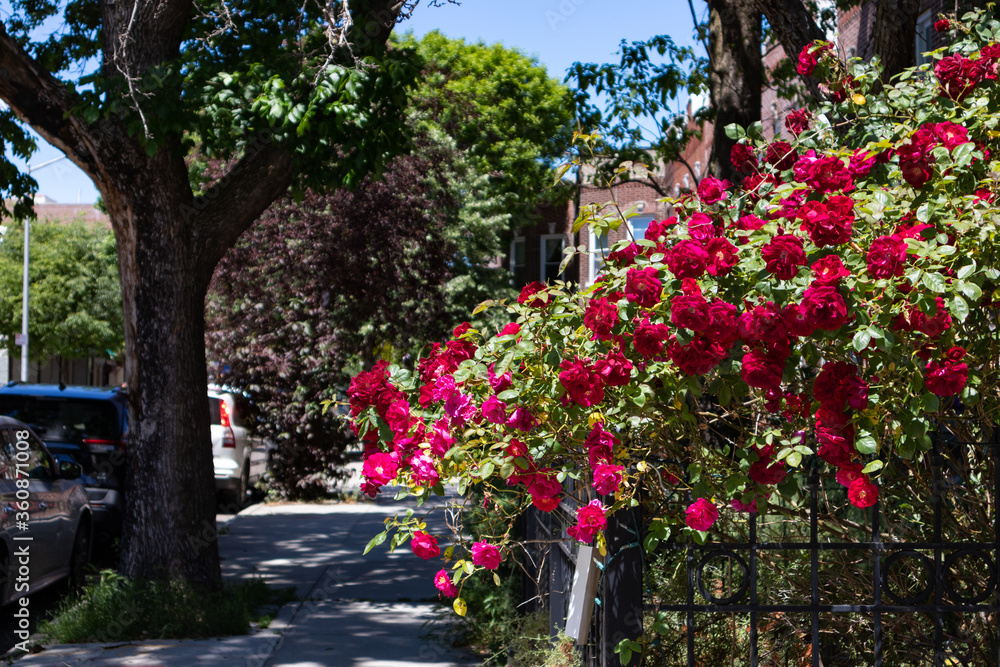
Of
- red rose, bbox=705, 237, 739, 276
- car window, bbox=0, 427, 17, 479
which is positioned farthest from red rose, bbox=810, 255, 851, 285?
car window, bbox=0, 427, 17, 479

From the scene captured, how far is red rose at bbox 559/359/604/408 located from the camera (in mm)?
2785

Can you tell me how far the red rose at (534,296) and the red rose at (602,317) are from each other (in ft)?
0.99

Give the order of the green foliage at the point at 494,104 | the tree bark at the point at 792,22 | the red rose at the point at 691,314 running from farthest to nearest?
1. the green foliage at the point at 494,104
2. the tree bark at the point at 792,22
3. the red rose at the point at 691,314

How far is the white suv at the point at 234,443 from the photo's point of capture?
43.0 feet

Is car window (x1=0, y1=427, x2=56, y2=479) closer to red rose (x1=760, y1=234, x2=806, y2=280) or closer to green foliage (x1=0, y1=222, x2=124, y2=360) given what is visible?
red rose (x1=760, y1=234, x2=806, y2=280)

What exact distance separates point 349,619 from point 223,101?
13.5 ft

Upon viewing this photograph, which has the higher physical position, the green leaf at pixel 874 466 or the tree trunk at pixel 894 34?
the tree trunk at pixel 894 34

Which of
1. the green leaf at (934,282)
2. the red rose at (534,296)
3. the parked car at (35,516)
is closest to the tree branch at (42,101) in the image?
the parked car at (35,516)

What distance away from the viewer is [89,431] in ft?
30.6

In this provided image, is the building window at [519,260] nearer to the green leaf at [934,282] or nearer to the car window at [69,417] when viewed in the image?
the car window at [69,417]

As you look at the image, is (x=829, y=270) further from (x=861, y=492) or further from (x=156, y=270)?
(x=156, y=270)

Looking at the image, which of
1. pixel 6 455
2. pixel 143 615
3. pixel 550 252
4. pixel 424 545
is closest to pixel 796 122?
pixel 424 545

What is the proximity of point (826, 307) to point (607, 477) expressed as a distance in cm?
84

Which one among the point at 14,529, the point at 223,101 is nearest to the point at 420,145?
the point at 223,101
